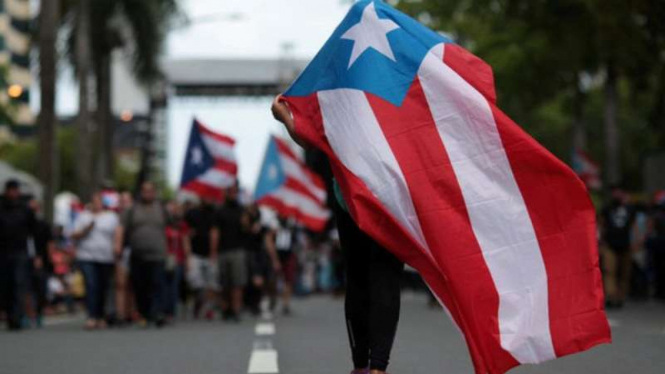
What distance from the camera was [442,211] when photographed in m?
8.38

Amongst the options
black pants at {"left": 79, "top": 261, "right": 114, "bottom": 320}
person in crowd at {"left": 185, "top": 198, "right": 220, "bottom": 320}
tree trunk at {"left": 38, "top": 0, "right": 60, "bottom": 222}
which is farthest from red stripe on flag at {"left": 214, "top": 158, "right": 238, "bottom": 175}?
tree trunk at {"left": 38, "top": 0, "right": 60, "bottom": 222}

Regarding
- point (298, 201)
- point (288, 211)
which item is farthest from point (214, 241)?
point (298, 201)

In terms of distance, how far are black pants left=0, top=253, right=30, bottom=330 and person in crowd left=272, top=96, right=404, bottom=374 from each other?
10.9 m

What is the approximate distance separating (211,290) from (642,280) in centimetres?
904

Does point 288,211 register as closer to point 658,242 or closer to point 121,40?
point 658,242

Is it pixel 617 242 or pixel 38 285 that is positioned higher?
pixel 617 242

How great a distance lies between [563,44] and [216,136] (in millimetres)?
6487

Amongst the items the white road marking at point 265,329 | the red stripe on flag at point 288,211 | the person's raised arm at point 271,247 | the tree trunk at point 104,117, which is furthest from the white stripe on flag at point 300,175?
the tree trunk at point 104,117

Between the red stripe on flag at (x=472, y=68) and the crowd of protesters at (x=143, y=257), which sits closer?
the red stripe on flag at (x=472, y=68)

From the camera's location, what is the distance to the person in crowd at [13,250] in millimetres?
19109

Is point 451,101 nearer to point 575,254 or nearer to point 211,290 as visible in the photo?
point 575,254

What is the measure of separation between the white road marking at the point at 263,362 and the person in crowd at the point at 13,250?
674cm

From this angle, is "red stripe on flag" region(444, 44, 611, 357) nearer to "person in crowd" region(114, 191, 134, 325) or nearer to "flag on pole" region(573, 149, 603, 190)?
"person in crowd" region(114, 191, 134, 325)

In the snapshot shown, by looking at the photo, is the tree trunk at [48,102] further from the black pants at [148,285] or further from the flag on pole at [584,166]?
the flag on pole at [584,166]
